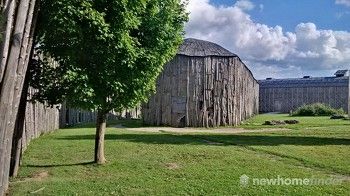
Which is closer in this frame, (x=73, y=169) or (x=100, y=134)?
(x=73, y=169)

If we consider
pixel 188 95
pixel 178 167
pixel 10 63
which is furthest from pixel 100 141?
pixel 188 95

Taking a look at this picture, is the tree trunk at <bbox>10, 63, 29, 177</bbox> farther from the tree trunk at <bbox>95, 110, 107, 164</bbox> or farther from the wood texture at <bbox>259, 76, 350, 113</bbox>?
the wood texture at <bbox>259, 76, 350, 113</bbox>

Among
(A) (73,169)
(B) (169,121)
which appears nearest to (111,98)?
(A) (73,169)

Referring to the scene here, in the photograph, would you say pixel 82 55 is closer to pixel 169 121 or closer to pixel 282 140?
pixel 282 140

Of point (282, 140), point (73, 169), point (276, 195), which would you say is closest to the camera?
point (276, 195)

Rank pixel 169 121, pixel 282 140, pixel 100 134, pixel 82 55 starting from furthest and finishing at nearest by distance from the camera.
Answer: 1. pixel 169 121
2. pixel 282 140
3. pixel 100 134
4. pixel 82 55

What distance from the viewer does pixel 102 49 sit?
1044cm

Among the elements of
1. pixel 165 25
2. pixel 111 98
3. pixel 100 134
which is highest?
pixel 165 25

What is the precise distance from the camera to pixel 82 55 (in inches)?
419

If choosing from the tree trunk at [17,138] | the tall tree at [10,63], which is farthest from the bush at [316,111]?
the tall tree at [10,63]

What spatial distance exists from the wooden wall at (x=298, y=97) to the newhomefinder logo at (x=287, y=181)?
1822 inches

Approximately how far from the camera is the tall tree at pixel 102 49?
980cm

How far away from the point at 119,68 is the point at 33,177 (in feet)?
11.3

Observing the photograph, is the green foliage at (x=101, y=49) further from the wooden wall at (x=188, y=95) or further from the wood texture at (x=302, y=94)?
the wood texture at (x=302, y=94)
